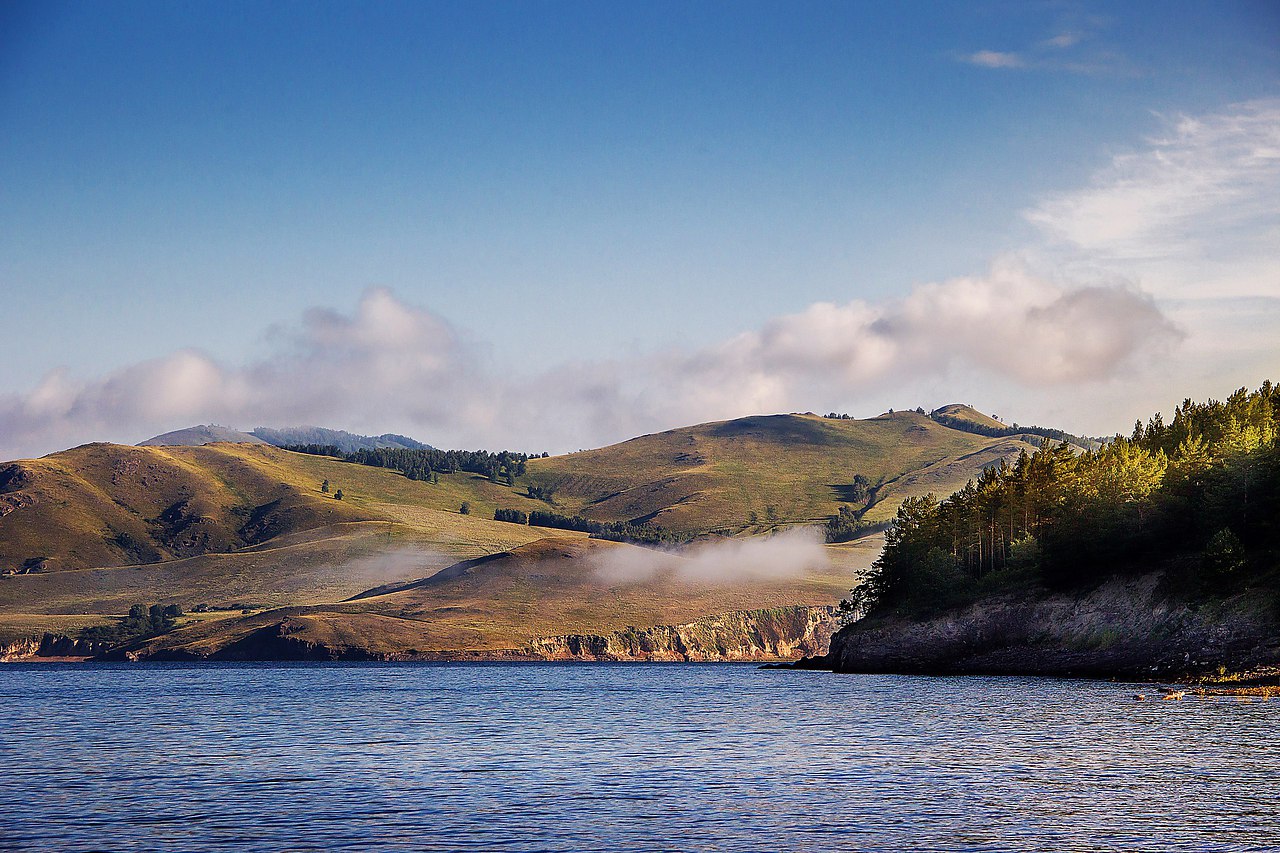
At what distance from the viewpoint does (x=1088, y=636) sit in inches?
4998

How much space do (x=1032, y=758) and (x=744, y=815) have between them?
68.8 feet

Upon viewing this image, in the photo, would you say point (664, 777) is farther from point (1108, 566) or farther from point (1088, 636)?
point (1108, 566)

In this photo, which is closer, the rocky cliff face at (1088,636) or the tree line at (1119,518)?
the rocky cliff face at (1088,636)

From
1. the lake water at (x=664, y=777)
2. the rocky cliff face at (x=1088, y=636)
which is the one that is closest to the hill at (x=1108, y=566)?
the rocky cliff face at (x=1088, y=636)

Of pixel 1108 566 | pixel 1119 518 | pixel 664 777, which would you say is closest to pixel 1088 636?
pixel 1108 566

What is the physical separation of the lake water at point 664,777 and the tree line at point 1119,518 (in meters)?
32.6

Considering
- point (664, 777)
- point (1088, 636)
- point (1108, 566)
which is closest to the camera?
point (664, 777)

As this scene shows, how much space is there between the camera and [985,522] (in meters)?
170

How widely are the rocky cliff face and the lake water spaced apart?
57.2 ft

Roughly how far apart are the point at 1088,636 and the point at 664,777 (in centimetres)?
8925

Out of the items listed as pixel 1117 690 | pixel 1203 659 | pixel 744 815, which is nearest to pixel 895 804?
pixel 744 815

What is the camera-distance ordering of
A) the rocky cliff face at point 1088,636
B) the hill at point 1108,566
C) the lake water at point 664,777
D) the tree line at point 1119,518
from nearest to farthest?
1. the lake water at point 664,777
2. the rocky cliff face at point 1088,636
3. the hill at point 1108,566
4. the tree line at point 1119,518

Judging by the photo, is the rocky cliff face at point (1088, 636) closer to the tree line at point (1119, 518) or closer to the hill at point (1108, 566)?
the hill at point (1108, 566)

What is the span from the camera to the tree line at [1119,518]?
120125 mm
